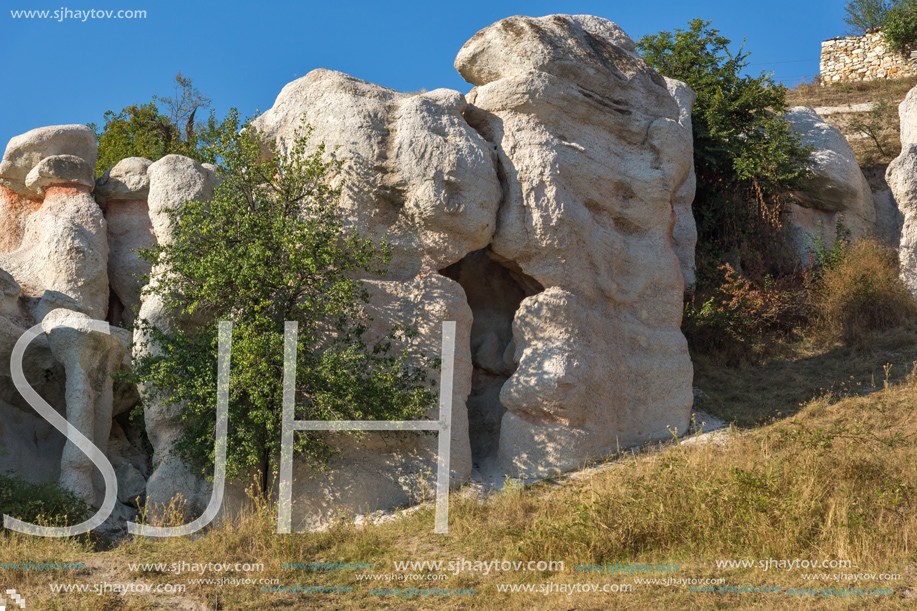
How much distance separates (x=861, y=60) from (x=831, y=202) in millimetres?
11304

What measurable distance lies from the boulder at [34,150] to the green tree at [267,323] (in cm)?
367

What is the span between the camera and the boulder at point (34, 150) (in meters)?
12.3

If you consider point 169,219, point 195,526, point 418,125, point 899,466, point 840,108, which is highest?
point 840,108

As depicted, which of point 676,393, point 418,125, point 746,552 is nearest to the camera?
point 746,552

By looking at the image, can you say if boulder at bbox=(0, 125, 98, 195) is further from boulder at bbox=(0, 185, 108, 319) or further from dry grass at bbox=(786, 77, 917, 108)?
dry grass at bbox=(786, 77, 917, 108)

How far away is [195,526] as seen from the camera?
8758 millimetres

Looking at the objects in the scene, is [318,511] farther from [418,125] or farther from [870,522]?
[870,522]

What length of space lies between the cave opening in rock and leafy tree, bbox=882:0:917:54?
1811cm

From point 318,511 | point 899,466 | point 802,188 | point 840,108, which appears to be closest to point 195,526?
point 318,511

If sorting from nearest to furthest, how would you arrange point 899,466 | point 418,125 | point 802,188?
point 899,466 < point 418,125 < point 802,188

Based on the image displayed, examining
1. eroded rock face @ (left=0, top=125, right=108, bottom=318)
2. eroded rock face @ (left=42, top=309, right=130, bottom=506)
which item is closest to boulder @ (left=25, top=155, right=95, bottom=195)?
eroded rock face @ (left=0, top=125, right=108, bottom=318)

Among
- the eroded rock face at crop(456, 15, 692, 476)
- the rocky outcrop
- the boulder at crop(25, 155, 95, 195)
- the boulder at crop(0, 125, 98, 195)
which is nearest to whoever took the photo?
the eroded rock face at crop(456, 15, 692, 476)

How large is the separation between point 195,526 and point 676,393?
6215mm

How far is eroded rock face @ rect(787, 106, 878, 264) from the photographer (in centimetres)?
1595
